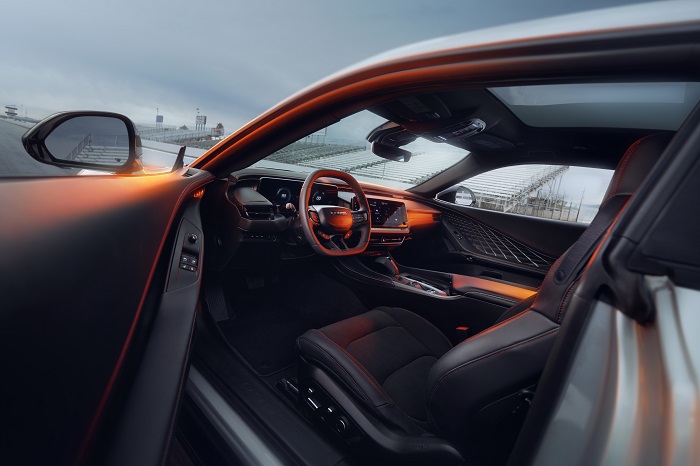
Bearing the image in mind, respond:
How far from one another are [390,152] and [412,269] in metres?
1.30

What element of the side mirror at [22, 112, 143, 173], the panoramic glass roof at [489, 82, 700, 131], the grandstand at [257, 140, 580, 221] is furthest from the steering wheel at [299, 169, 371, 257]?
Answer: the panoramic glass roof at [489, 82, 700, 131]

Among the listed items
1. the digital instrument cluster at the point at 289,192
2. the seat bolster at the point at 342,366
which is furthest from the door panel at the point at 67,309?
the digital instrument cluster at the point at 289,192

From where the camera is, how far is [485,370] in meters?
0.91

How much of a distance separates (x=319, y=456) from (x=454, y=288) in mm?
1466

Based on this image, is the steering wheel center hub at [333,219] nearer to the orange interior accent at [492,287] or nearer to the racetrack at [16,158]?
the orange interior accent at [492,287]

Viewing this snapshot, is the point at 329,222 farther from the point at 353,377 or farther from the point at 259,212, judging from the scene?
the point at 353,377

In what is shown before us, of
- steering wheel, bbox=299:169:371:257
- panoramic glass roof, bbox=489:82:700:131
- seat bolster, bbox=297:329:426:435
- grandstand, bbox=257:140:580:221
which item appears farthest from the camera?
grandstand, bbox=257:140:580:221

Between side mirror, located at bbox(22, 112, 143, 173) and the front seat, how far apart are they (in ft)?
3.37

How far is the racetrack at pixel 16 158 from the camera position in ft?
2.61

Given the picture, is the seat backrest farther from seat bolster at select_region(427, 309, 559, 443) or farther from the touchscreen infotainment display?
the touchscreen infotainment display

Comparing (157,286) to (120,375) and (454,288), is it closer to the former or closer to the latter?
(120,375)

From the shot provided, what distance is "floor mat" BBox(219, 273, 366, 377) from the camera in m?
2.31

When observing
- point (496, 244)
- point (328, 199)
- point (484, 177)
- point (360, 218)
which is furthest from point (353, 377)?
point (484, 177)

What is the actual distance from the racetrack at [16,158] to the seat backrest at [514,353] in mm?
1224
